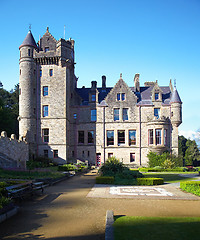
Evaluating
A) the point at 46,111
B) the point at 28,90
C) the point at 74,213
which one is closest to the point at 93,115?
the point at 46,111

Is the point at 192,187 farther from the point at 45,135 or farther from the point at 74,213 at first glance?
the point at 45,135

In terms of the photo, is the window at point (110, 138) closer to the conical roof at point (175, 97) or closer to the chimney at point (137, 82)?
the chimney at point (137, 82)

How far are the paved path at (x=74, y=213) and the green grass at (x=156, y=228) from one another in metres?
0.70

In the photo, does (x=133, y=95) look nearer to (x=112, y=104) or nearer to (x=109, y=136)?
(x=112, y=104)

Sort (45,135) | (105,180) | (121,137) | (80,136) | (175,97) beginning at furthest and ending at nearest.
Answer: (80,136) < (121,137) < (175,97) < (45,135) < (105,180)

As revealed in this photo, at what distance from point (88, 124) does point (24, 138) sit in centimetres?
1206

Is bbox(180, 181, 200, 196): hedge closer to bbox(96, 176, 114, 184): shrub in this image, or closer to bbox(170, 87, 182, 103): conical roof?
bbox(96, 176, 114, 184): shrub

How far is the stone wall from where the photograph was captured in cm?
2408

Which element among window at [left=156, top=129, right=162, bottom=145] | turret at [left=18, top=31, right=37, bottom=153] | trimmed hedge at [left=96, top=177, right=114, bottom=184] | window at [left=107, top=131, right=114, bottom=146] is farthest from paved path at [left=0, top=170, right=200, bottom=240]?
window at [left=107, top=131, right=114, bottom=146]

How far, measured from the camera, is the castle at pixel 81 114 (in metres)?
38.5

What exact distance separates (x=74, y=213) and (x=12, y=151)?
67.2ft

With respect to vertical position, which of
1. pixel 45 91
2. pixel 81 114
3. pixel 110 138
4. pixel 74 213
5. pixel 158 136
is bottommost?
pixel 74 213

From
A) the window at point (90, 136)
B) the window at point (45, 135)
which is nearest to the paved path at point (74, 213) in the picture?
the window at point (45, 135)

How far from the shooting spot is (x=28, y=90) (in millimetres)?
38312
